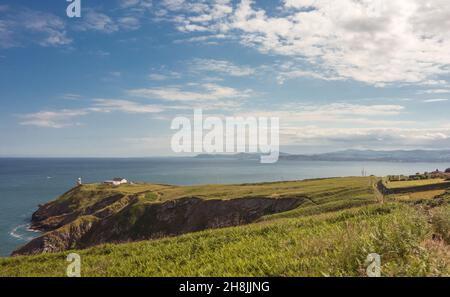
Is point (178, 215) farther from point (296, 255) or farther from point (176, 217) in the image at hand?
point (296, 255)

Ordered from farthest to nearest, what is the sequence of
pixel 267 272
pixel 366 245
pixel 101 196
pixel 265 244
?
pixel 101 196 < pixel 265 244 < pixel 267 272 < pixel 366 245

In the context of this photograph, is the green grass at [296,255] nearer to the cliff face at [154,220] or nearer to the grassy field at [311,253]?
the grassy field at [311,253]

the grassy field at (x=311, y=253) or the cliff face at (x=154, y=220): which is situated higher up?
the grassy field at (x=311, y=253)

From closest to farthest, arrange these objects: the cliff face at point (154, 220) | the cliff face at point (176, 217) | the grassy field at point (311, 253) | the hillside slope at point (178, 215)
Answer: the grassy field at point (311, 253)
the hillside slope at point (178, 215)
the cliff face at point (154, 220)
the cliff face at point (176, 217)

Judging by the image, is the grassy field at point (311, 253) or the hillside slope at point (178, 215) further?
the hillside slope at point (178, 215)

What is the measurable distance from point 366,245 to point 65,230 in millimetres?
83886

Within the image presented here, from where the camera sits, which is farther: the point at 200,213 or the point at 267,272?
the point at 200,213

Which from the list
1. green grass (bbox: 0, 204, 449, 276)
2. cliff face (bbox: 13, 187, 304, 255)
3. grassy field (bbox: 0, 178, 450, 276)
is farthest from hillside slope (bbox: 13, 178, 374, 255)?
green grass (bbox: 0, 204, 449, 276)

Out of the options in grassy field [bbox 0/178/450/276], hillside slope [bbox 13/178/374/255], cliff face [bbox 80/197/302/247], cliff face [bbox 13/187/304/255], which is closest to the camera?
grassy field [bbox 0/178/450/276]

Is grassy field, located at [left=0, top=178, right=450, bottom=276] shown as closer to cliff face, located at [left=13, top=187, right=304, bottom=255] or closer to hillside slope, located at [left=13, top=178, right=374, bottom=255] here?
hillside slope, located at [left=13, top=178, right=374, bottom=255]

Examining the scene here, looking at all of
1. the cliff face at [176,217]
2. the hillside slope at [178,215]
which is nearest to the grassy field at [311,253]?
the hillside slope at [178,215]
